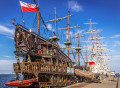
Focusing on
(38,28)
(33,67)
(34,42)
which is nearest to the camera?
(33,67)

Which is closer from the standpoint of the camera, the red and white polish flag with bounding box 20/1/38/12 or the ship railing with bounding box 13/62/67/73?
the ship railing with bounding box 13/62/67/73

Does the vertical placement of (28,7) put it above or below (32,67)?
above

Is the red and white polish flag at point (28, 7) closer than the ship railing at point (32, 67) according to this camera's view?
No

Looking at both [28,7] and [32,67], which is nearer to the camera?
[32,67]

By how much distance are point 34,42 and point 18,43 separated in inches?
93.8

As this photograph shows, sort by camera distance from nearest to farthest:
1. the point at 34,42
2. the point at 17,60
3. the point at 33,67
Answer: the point at 33,67 → the point at 17,60 → the point at 34,42

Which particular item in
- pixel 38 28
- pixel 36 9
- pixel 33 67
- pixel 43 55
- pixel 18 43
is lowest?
pixel 33 67

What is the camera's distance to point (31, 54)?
20.0 metres

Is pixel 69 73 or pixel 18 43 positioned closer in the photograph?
pixel 18 43

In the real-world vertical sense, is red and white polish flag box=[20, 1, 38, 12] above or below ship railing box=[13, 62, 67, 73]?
above

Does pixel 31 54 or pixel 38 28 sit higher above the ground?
pixel 38 28

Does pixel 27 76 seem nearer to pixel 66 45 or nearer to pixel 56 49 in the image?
pixel 56 49

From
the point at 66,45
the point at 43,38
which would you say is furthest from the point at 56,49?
the point at 66,45

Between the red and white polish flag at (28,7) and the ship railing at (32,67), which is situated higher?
the red and white polish flag at (28,7)
